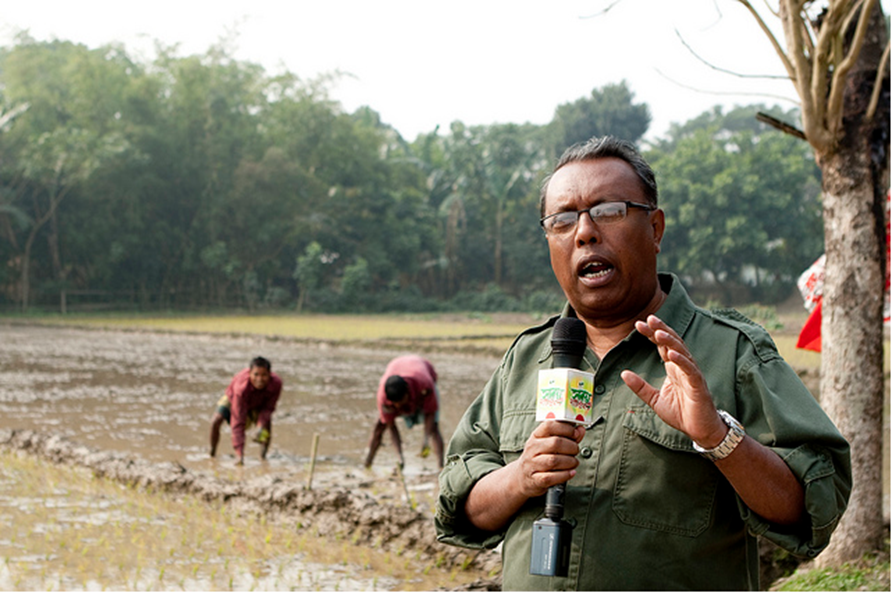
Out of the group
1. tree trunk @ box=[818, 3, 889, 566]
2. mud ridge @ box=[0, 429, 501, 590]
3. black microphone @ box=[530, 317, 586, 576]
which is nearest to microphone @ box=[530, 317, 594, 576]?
black microphone @ box=[530, 317, 586, 576]

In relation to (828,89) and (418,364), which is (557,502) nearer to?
(828,89)

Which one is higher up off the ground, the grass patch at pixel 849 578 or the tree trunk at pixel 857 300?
the tree trunk at pixel 857 300

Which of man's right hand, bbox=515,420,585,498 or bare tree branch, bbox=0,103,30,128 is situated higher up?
bare tree branch, bbox=0,103,30,128

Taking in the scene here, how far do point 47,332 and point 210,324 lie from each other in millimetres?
5668

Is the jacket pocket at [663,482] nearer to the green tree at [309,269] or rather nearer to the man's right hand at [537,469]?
the man's right hand at [537,469]

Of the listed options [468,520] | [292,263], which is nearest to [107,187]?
[292,263]

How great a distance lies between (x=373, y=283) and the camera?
44.5 m

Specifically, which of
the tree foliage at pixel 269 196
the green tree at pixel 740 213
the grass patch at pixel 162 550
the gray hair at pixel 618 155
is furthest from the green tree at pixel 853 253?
the green tree at pixel 740 213

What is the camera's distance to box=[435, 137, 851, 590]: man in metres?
1.55

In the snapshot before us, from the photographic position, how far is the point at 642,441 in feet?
5.52

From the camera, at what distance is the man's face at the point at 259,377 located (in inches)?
324

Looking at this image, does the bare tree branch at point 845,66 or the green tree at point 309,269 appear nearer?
the bare tree branch at point 845,66

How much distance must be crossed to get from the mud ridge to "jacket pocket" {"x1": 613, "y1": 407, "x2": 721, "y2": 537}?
9.86 ft

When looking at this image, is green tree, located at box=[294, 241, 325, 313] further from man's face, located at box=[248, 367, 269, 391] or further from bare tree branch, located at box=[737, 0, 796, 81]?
bare tree branch, located at box=[737, 0, 796, 81]
